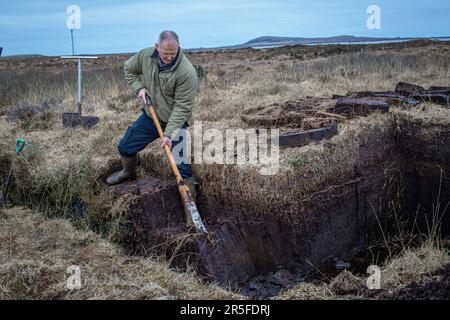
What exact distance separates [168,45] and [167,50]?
0.06 metres

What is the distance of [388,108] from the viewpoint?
6.46 m

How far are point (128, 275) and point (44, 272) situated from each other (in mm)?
683

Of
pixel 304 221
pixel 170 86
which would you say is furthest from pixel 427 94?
pixel 170 86

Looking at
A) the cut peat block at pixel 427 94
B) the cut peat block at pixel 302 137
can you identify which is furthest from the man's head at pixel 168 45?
the cut peat block at pixel 427 94

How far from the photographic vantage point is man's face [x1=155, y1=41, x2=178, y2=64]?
183 inches

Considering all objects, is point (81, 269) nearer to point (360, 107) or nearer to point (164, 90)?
point (164, 90)

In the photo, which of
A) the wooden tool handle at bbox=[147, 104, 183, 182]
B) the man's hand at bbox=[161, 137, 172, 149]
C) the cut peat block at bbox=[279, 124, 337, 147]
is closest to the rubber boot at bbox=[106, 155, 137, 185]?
the wooden tool handle at bbox=[147, 104, 183, 182]

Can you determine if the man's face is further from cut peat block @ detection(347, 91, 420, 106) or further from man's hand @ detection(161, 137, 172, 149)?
cut peat block @ detection(347, 91, 420, 106)

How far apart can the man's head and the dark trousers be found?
79 cm

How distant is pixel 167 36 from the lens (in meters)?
4.65

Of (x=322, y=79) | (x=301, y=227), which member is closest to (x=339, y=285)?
(x=301, y=227)

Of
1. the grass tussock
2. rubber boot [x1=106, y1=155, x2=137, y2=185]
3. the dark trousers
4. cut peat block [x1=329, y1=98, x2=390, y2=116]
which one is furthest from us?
cut peat block [x1=329, y1=98, x2=390, y2=116]

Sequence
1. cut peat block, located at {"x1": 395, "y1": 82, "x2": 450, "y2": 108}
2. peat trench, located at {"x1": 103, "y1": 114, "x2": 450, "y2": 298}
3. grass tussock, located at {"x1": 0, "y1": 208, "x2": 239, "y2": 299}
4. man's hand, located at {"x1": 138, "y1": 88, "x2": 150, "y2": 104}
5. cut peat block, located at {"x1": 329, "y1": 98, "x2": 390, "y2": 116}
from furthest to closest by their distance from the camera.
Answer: cut peat block, located at {"x1": 395, "y1": 82, "x2": 450, "y2": 108}, cut peat block, located at {"x1": 329, "y1": 98, "x2": 390, "y2": 116}, man's hand, located at {"x1": 138, "y1": 88, "x2": 150, "y2": 104}, peat trench, located at {"x1": 103, "y1": 114, "x2": 450, "y2": 298}, grass tussock, located at {"x1": 0, "y1": 208, "x2": 239, "y2": 299}

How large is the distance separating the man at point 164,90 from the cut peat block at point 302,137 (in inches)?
46.2
